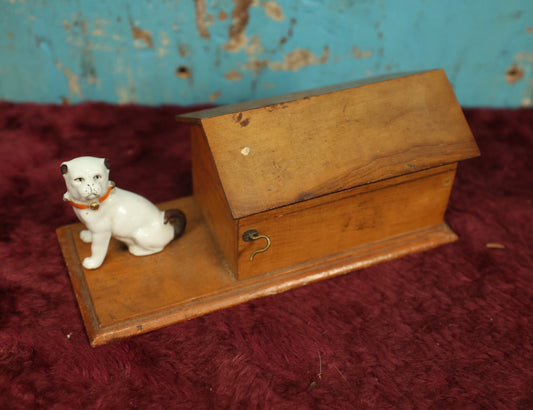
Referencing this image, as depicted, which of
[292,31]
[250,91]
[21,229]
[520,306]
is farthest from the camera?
[250,91]

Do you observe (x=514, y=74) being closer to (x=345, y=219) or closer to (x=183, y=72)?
(x=345, y=219)

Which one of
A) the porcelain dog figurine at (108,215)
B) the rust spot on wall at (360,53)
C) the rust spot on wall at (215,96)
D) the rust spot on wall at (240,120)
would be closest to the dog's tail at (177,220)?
the porcelain dog figurine at (108,215)

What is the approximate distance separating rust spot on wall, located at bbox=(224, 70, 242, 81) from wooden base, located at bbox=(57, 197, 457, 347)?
0.59 metres

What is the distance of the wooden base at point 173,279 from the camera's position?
53.8 inches

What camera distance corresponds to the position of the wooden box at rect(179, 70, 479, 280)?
1.31m

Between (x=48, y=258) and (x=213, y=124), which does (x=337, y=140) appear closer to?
(x=213, y=124)

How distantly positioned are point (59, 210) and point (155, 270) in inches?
16.3

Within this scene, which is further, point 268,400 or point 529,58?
point 529,58

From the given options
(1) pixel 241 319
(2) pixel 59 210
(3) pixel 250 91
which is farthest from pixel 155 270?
(3) pixel 250 91

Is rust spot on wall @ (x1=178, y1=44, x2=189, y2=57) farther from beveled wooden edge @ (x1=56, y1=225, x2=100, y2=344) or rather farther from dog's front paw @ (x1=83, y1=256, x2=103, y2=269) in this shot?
dog's front paw @ (x1=83, y1=256, x2=103, y2=269)

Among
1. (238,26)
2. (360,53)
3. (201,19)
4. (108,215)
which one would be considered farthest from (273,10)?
(108,215)

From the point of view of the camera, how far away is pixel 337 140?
137 centimetres

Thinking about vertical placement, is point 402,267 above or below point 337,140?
below

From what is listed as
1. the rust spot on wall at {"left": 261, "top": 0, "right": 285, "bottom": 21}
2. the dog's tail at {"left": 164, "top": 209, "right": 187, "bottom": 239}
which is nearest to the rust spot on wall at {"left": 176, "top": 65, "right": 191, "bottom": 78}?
the rust spot on wall at {"left": 261, "top": 0, "right": 285, "bottom": 21}
